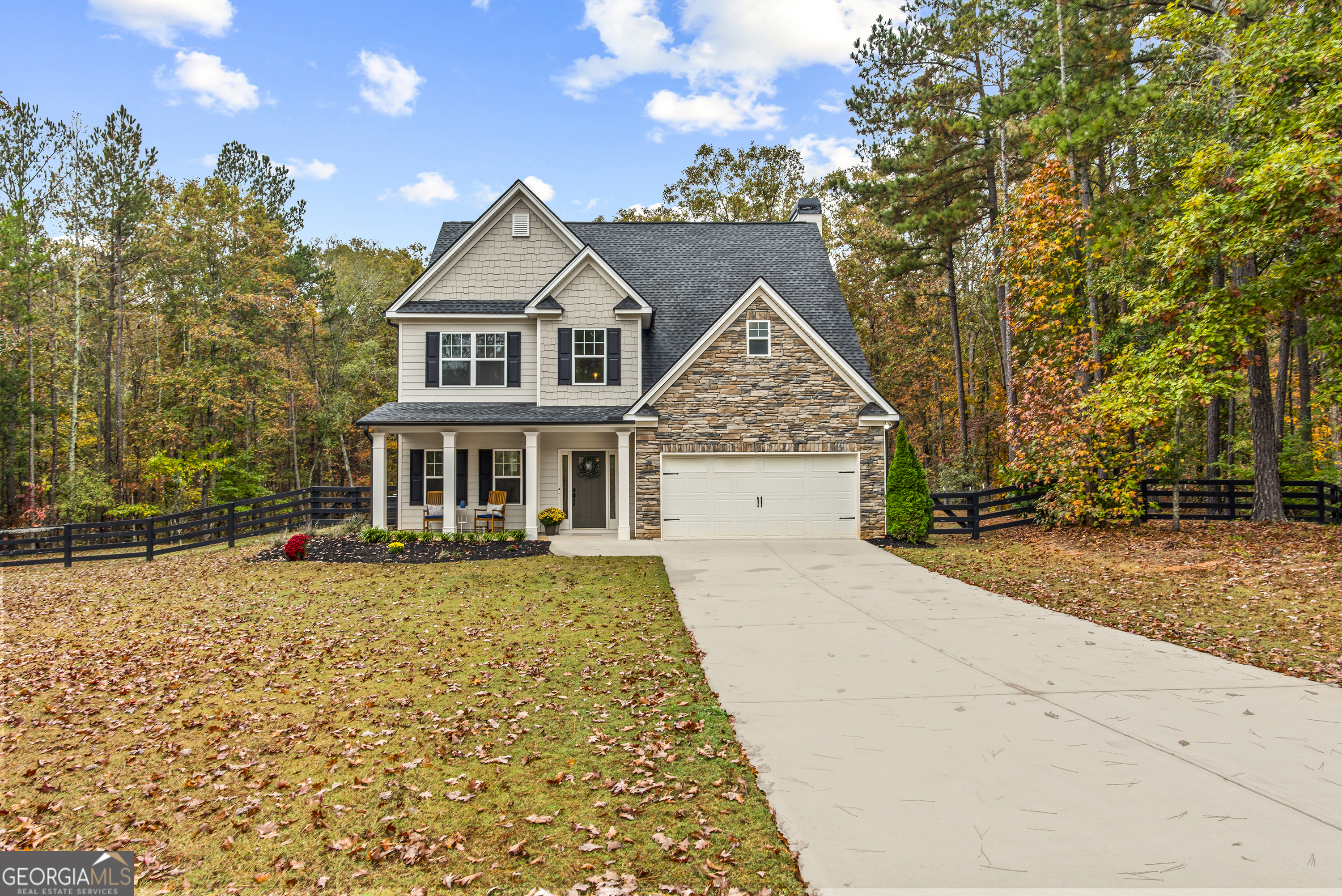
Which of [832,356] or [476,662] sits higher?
[832,356]

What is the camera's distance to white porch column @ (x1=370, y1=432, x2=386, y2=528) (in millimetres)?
16891

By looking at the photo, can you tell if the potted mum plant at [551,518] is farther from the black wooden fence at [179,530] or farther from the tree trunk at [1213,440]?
the tree trunk at [1213,440]

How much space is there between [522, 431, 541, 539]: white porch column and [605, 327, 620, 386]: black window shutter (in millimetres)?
2398

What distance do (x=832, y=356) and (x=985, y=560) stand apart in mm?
5864

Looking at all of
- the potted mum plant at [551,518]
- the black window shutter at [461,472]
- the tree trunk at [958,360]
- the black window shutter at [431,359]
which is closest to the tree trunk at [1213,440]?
the tree trunk at [958,360]

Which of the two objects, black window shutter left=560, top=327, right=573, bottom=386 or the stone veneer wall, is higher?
black window shutter left=560, top=327, right=573, bottom=386

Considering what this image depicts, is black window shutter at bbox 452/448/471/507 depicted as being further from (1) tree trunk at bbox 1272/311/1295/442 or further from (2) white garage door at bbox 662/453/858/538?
(1) tree trunk at bbox 1272/311/1295/442

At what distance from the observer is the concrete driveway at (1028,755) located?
3.34 meters

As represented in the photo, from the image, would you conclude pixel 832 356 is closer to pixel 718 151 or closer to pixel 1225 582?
pixel 1225 582

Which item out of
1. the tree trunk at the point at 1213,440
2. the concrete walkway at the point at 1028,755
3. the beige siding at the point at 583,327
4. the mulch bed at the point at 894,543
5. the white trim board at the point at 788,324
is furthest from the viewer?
the tree trunk at the point at 1213,440

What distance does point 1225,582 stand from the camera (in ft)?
34.6

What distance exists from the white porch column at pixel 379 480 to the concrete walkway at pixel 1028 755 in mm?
11666

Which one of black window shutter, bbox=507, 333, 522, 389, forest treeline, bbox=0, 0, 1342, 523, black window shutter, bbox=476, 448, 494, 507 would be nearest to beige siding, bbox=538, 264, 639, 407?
black window shutter, bbox=507, 333, 522, 389

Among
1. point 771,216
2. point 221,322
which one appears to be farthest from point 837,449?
point 221,322
